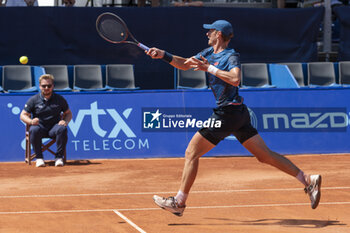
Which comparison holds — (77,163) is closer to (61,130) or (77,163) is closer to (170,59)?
(61,130)

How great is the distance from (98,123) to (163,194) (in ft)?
13.0

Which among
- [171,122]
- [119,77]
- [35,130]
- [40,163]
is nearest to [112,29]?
[35,130]

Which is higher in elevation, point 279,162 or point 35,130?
point 279,162

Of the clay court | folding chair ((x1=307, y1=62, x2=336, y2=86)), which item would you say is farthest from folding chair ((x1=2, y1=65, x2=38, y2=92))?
folding chair ((x1=307, y1=62, x2=336, y2=86))

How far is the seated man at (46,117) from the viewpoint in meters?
11.2

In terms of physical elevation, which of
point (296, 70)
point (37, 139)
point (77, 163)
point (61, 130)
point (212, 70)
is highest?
point (212, 70)

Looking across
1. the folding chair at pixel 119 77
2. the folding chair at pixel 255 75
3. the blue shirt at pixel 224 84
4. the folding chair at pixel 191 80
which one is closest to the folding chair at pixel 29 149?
the folding chair at pixel 119 77

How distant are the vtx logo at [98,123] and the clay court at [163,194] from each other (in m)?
0.54

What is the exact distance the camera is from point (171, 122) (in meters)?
12.2

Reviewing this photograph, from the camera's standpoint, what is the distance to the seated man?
36.7 feet

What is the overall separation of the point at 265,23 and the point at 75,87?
204 inches

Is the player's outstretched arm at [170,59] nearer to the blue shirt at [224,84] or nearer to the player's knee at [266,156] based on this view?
the blue shirt at [224,84]

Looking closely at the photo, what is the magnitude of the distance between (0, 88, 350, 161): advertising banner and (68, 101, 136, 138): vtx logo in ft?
0.06

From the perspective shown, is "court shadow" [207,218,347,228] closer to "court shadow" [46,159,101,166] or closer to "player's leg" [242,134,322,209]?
"player's leg" [242,134,322,209]
